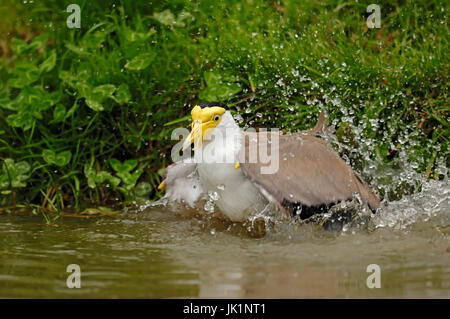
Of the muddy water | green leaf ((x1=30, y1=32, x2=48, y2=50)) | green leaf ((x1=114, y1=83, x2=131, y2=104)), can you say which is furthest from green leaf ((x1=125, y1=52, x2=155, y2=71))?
the muddy water

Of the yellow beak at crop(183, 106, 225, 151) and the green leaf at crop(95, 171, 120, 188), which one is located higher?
the yellow beak at crop(183, 106, 225, 151)

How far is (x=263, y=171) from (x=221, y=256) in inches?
21.3

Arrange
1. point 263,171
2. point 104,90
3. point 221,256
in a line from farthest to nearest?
point 104,90
point 263,171
point 221,256

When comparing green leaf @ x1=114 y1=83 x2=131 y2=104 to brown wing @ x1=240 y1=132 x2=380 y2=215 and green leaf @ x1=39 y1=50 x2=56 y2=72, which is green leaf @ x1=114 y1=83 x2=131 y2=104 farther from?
brown wing @ x1=240 y1=132 x2=380 y2=215

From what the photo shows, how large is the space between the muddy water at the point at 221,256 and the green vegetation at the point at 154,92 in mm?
348

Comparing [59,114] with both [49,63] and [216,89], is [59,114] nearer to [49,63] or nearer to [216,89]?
[49,63]

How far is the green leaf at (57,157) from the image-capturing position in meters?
4.77

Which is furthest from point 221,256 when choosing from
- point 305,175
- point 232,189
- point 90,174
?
point 90,174

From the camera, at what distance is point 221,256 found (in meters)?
3.70

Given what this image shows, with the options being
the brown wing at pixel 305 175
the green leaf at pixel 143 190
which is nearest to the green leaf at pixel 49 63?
the green leaf at pixel 143 190

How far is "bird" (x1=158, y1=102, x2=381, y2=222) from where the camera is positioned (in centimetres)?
393

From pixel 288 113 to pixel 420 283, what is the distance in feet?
6.79

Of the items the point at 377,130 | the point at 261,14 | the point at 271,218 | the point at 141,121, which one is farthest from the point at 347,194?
the point at 261,14

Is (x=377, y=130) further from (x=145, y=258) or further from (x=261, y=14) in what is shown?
(x=145, y=258)
